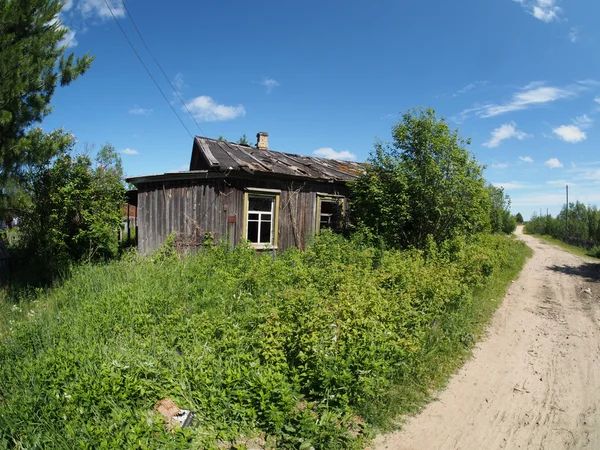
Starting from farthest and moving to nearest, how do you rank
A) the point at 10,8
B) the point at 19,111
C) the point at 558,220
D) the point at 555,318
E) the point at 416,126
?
the point at 558,220, the point at 416,126, the point at 555,318, the point at 19,111, the point at 10,8

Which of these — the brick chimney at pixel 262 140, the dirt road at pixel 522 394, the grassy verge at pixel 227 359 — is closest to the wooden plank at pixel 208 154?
the brick chimney at pixel 262 140

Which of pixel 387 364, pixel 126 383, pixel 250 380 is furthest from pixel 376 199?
pixel 126 383

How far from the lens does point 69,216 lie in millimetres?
9227

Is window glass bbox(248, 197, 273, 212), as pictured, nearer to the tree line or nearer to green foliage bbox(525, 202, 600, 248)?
the tree line

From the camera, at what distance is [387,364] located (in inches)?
148

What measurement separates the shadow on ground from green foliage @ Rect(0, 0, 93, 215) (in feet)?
51.5

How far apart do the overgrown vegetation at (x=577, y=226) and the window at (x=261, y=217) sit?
2142cm

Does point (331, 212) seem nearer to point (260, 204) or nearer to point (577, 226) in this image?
point (260, 204)

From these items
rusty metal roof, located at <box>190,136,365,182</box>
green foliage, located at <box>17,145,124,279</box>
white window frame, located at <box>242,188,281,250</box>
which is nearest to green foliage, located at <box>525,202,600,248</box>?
rusty metal roof, located at <box>190,136,365,182</box>

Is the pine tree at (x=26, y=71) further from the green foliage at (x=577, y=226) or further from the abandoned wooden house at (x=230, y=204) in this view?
the green foliage at (x=577, y=226)

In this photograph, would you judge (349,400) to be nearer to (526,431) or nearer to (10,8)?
(526,431)

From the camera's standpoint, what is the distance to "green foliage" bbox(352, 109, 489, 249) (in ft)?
33.8

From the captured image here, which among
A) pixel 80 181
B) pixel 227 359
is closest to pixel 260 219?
pixel 80 181

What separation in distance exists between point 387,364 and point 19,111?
7.07 m
